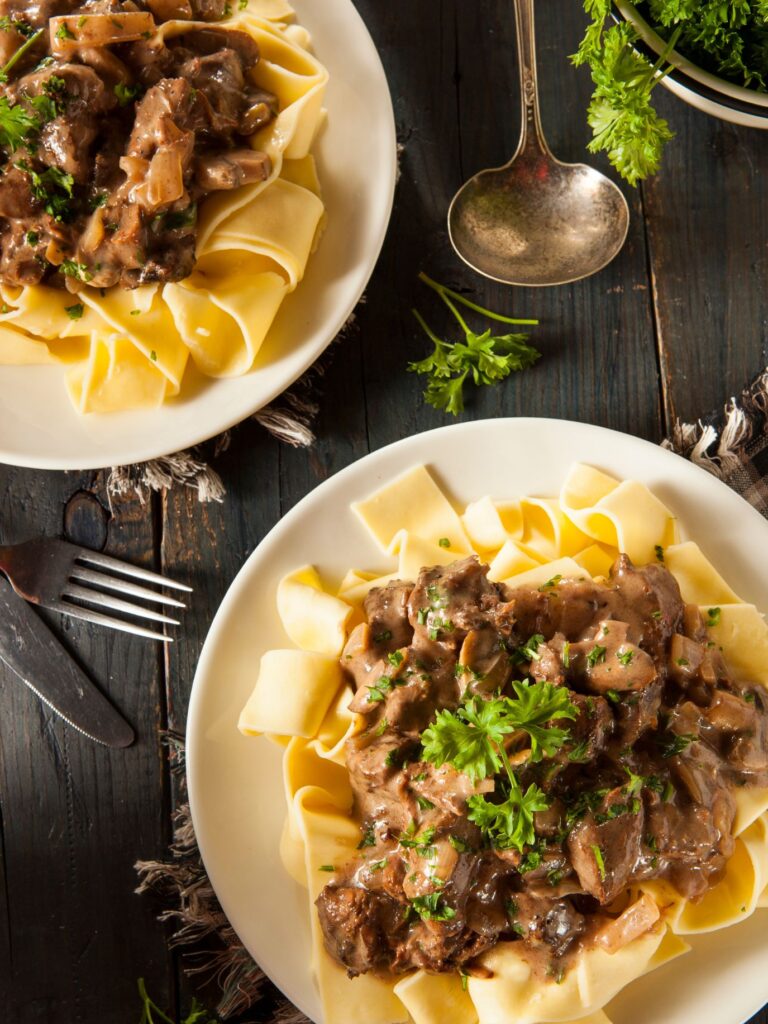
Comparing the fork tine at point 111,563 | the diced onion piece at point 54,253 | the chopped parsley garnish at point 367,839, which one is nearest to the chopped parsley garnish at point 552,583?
the chopped parsley garnish at point 367,839

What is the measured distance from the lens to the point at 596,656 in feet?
10.8

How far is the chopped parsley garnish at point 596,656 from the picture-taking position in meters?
3.27

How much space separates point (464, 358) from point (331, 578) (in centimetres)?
105

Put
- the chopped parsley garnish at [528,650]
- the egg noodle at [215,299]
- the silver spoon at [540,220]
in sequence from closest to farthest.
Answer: the chopped parsley garnish at [528,650] → the egg noodle at [215,299] → the silver spoon at [540,220]

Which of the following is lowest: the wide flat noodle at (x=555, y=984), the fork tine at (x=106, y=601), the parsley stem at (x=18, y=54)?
the wide flat noodle at (x=555, y=984)

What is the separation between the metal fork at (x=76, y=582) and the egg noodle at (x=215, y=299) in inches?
25.6

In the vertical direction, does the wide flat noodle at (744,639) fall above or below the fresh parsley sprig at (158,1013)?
above

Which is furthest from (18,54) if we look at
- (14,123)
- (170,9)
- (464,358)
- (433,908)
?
(433,908)

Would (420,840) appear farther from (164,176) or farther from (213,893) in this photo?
(164,176)

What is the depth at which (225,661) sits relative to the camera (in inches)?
148

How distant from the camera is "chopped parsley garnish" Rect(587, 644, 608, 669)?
10.7ft

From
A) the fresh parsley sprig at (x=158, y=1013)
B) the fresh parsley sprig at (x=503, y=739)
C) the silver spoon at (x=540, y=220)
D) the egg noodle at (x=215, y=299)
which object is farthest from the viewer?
the silver spoon at (x=540, y=220)

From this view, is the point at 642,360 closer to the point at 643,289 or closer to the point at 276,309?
the point at 643,289

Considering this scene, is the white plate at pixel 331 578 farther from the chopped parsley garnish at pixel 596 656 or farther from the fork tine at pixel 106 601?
the chopped parsley garnish at pixel 596 656
